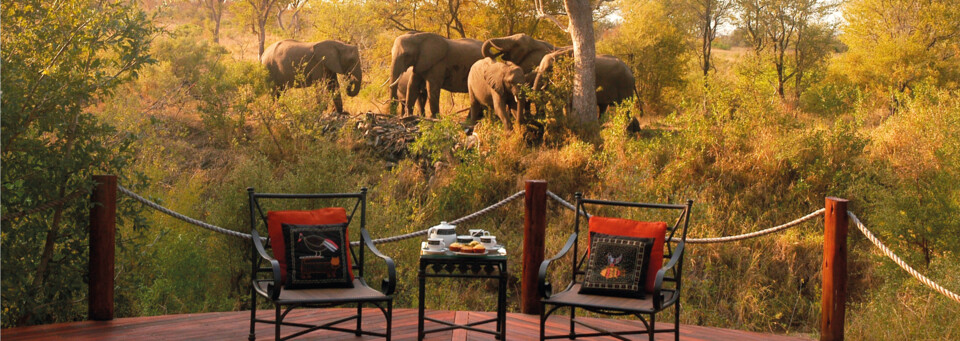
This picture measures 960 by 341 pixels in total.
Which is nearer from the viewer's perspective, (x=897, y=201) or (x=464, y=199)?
(x=897, y=201)

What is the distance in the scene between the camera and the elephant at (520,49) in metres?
14.4

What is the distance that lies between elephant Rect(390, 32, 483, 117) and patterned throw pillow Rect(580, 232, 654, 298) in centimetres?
1098

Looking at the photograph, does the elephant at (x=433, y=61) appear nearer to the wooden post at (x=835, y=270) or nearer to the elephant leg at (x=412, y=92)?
the elephant leg at (x=412, y=92)

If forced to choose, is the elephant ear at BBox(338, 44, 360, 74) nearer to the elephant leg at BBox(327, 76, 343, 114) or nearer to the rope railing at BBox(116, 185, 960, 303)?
the elephant leg at BBox(327, 76, 343, 114)

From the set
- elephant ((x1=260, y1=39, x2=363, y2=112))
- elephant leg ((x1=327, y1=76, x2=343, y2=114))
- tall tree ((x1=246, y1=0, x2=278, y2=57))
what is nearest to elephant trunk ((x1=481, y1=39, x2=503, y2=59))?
elephant leg ((x1=327, y1=76, x2=343, y2=114))

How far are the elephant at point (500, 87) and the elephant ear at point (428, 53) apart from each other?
172 centimetres

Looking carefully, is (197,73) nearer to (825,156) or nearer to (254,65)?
(254,65)

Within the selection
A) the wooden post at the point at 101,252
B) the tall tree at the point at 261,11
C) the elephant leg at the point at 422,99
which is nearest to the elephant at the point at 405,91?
the elephant leg at the point at 422,99

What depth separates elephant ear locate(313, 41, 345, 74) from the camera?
1705 cm

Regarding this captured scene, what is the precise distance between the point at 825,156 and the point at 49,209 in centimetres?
918

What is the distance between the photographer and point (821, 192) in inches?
433

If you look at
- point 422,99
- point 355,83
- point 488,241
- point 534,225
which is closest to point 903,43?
point 422,99

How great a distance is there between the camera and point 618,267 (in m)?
4.55

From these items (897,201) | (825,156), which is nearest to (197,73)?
(825,156)
